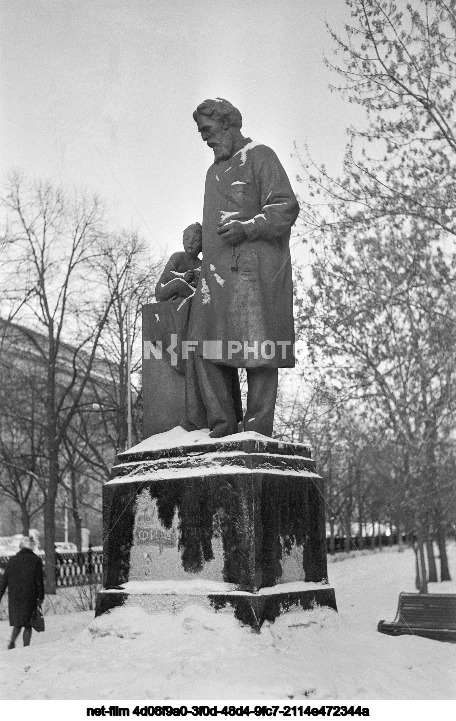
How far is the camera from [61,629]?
12.2 meters

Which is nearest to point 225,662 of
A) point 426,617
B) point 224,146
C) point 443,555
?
point 224,146

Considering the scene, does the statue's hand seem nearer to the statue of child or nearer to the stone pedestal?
the statue of child

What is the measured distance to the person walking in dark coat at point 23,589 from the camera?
382 inches

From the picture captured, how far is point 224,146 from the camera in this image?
20.8 ft

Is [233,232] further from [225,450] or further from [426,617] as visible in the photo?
[426,617]

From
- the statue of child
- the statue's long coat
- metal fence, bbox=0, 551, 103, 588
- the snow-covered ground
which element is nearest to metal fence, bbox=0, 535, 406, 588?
metal fence, bbox=0, 551, 103, 588

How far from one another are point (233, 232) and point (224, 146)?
33.2 inches

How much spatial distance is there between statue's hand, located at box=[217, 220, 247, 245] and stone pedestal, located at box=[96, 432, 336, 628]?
136cm

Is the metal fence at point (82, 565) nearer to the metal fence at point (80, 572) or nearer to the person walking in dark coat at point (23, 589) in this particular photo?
the metal fence at point (80, 572)

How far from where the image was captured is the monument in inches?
211

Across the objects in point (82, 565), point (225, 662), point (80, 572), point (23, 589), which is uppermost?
point (23, 589)

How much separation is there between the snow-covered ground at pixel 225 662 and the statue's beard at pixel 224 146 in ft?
10.5
